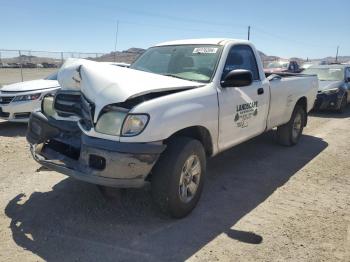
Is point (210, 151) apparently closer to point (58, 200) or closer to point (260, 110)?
point (260, 110)

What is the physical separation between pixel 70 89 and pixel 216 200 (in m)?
2.14

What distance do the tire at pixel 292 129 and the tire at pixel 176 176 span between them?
11.5 ft

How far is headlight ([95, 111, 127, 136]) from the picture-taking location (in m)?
3.63

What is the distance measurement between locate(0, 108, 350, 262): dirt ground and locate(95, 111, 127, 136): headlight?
32.3 inches

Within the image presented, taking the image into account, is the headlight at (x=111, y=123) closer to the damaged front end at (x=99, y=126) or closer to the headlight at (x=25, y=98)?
the damaged front end at (x=99, y=126)

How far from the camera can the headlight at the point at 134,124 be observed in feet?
11.8

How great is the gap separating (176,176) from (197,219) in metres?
0.64

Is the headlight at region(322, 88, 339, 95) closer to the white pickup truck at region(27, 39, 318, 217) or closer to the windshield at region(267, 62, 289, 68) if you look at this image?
the white pickup truck at region(27, 39, 318, 217)

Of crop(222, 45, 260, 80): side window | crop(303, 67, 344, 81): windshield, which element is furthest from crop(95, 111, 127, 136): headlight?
crop(303, 67, 344, 81): windshield

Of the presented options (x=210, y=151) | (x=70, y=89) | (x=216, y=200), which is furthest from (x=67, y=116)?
(x=216, y=200)

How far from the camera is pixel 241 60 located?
545 centimetres

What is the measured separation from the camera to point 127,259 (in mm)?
3328

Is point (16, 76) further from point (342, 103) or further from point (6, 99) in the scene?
point (342, 103)

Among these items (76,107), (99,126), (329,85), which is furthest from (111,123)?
(329,85)
